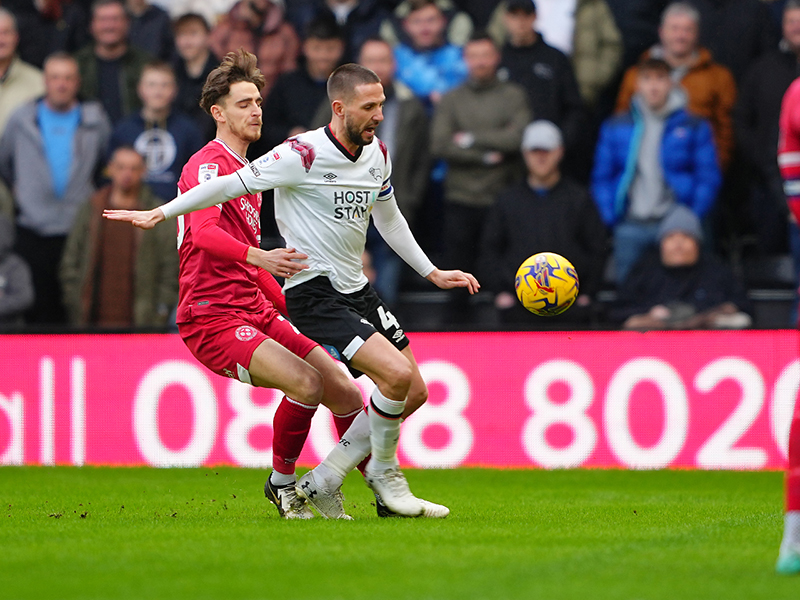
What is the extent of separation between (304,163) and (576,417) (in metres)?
4.97

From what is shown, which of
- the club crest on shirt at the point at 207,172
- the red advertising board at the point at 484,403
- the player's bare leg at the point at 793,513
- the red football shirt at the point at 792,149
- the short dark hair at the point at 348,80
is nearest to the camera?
the player's bare leg at the point at 793,513

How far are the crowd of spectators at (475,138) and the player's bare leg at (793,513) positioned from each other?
6293 mm

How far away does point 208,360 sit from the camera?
Answer: 22.0 feet

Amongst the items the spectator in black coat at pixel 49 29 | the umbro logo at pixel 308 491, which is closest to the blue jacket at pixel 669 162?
the umbro logo at pixel 308 491

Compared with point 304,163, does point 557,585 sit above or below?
below

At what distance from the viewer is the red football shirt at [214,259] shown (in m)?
6.64

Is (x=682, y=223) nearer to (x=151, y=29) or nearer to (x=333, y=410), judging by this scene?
(x=333, y=410)

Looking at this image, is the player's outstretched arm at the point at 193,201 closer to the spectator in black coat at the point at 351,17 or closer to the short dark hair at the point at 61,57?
the spectator in black coat at the point at 351,17

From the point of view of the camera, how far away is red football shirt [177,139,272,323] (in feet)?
21.8

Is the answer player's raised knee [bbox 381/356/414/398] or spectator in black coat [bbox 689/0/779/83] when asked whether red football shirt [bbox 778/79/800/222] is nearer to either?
player's raised knee [bbox 381/356/414/398]

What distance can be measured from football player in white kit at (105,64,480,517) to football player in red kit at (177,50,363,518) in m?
0.20

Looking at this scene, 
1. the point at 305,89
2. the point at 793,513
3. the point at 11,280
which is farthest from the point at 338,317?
the point at 11,280

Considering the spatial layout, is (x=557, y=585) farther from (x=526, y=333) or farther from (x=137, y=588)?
(x=526, y=333)

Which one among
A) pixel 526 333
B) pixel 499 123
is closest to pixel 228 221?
pixel 526 333
